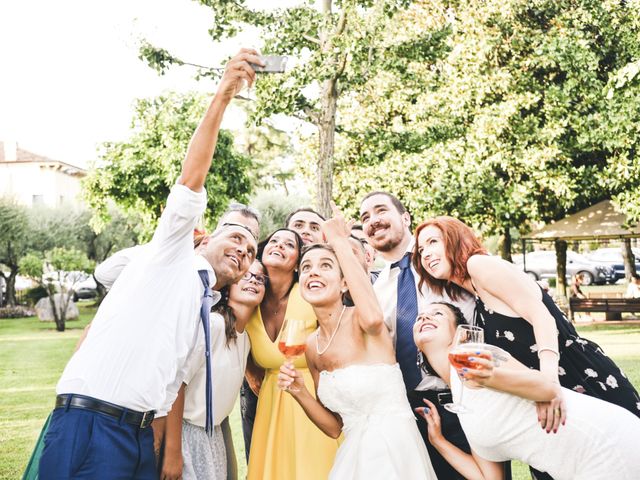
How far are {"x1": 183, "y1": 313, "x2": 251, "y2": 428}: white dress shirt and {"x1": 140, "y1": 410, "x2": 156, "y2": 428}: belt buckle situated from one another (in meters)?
0.64

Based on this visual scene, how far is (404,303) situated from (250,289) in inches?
40.7

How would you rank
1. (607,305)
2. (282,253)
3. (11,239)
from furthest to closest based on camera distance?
(11,239), (607,305), (282,253)

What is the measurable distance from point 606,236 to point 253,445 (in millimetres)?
14964

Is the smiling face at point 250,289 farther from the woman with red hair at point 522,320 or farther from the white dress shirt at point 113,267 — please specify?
the woman with red hair at point 522,320

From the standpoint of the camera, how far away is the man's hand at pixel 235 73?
2828 mm

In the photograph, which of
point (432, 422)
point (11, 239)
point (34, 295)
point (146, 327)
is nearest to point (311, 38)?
point (432, 422)

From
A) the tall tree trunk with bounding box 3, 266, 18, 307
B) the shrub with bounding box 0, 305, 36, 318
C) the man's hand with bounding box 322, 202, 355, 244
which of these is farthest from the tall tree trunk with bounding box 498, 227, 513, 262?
the tall tree trunk with bounding box 3, 266, 18, 307

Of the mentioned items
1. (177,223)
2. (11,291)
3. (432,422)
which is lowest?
(432,422)

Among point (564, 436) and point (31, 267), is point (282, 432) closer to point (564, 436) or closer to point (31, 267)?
point (564, 436)

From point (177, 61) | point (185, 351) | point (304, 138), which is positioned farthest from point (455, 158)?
point (185, 351)

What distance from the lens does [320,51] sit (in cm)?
1038

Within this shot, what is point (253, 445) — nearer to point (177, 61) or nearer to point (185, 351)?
point (185, 351)

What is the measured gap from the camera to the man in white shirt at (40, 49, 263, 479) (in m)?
2.60

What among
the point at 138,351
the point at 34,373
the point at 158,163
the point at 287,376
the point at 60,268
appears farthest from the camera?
the point at 60,268
